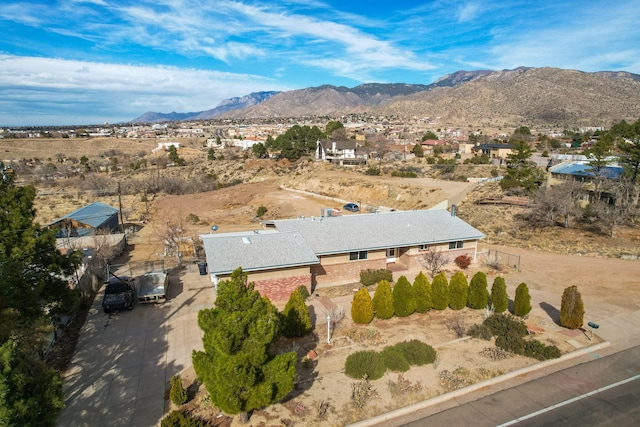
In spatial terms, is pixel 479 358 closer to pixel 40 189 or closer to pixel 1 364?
pixel 1 364

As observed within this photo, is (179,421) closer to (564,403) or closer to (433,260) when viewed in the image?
(564,403)

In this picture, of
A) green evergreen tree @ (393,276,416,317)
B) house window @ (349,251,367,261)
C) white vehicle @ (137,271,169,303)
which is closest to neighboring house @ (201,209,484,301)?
house window @ (349,251,367,261)

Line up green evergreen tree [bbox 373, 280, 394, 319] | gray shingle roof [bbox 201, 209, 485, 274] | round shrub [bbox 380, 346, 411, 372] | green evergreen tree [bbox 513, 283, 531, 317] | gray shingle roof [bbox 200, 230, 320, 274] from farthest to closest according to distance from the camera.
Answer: gray shingle roof [bbox 201, 209, 485, 274]
gray shingle roof [bbox 200, 230, 320, 274]
green evergreen tree [bbox 513, 283, 531, 317]
green evergreen tree [bbox 373, 280, 394, 319]
round shrub [bbox 380, 346, 411, 372]

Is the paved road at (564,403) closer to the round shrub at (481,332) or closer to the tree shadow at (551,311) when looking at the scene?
the round shrub at (481,332)

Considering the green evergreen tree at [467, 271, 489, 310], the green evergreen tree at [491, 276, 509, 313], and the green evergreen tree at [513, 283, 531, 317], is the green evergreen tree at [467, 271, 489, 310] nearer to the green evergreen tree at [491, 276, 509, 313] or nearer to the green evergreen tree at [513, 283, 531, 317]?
the green evergreen tree at [491, 276, 509, 313]

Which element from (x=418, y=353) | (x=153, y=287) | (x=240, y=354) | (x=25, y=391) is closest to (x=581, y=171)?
(x=418, y=353)

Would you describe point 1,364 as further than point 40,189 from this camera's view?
No

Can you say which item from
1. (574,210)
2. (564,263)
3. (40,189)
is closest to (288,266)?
(564,263)
